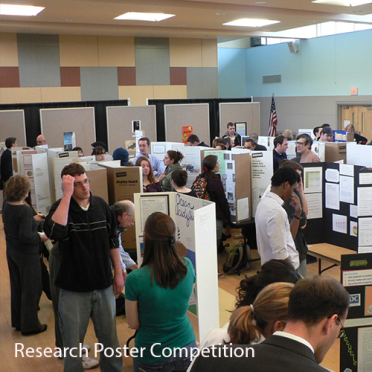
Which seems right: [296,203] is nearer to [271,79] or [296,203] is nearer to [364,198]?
[364,198]

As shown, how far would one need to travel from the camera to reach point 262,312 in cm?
156

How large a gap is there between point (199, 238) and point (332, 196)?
1.91 meters

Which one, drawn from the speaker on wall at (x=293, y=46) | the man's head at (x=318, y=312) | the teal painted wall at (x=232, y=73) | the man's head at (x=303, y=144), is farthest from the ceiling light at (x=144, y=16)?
the man's head at (x=318, y=312)

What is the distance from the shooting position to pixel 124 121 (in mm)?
11688

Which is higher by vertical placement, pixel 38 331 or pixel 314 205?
pixel 314 205

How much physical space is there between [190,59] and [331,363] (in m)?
11.2

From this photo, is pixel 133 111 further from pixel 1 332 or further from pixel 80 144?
pixel 1 332

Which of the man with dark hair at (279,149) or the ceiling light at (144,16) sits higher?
the ceiling light at (144,16)

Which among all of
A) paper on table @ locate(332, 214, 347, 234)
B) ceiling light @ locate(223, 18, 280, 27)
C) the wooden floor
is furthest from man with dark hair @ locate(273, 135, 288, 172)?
ceiling light @ locate(223, 18, 280, 27)

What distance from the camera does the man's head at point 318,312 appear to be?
1281 millimetres

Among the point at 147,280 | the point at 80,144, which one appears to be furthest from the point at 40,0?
the point at 147,280

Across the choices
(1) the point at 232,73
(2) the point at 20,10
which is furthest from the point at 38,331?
(1) the point at 232,73

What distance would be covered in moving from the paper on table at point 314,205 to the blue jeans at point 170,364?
8.26 ft

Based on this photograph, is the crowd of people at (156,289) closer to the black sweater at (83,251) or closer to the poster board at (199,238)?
the black sweater at (83,251)
